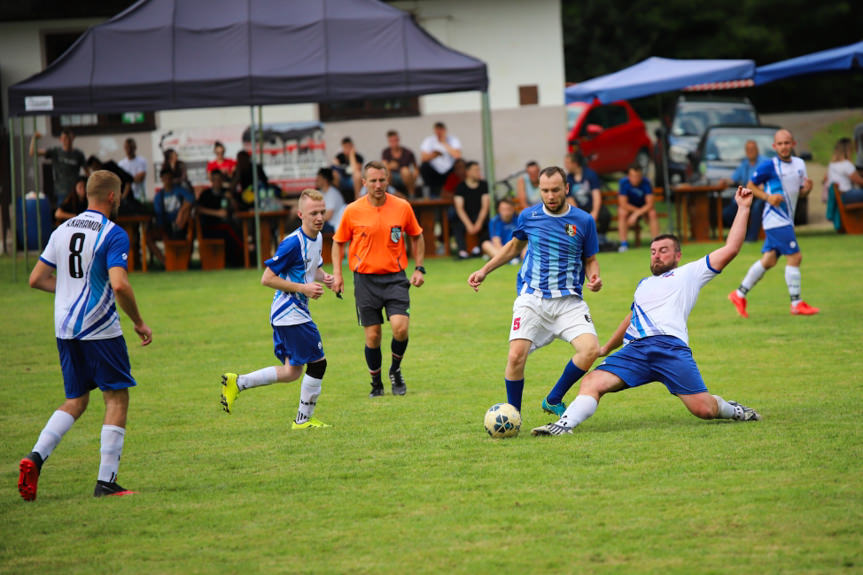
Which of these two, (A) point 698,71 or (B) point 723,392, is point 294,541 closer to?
(B) point 723,392

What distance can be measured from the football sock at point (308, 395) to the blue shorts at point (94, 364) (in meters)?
1.93

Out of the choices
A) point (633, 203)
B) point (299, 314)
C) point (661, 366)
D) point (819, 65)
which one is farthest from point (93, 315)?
point (819, 65)

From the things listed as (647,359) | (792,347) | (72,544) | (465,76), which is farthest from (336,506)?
(465,76)

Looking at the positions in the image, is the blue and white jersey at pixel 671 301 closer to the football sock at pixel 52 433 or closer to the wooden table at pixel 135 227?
the football sock at pixel 52 433

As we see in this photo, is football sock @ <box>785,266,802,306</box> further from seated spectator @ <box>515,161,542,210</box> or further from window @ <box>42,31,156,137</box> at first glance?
window @ <box>42,31,156,137</box>

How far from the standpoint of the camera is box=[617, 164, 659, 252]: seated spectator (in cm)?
2141

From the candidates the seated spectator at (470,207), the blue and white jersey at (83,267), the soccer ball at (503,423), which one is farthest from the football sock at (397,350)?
the seated spectator at (470,207)

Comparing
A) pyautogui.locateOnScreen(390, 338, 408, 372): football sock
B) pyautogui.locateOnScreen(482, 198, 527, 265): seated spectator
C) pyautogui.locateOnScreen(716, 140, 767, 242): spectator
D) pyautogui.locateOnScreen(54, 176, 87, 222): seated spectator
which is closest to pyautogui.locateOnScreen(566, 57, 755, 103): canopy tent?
pyautogui.locateOnScreen(716, 140, 767, 242): spectator

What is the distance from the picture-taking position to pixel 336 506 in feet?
Answer: 20.1

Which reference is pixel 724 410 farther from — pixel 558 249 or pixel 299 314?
pixel 299 314

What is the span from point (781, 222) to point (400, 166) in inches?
427

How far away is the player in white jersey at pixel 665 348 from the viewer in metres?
7.51

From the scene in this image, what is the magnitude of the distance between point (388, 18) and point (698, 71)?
643 cm

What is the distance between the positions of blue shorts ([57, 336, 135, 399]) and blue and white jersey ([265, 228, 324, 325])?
5.98 ft
